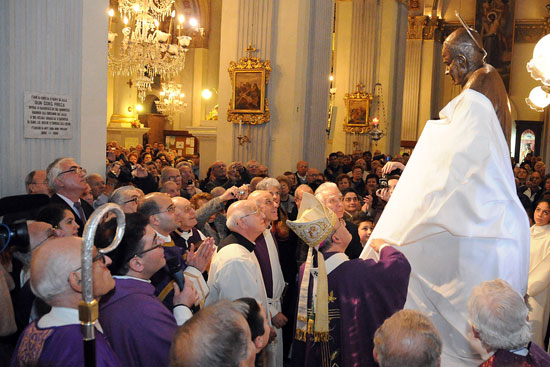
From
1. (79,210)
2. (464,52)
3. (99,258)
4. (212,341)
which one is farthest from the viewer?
(79,210)

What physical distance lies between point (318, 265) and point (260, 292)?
0.83 metres

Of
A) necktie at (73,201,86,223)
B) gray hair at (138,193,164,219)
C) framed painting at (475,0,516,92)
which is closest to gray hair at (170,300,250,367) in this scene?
gray hair at (138,193,164,219)

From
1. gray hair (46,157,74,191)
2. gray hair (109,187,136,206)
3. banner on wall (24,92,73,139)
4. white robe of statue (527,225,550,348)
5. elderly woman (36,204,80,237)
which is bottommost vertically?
white robe of statue (527,225,550,348)

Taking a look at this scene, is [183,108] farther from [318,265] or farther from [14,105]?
[318,265]

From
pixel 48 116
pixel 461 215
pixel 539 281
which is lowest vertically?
pixel 539 281

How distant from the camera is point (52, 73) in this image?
5.78 meters

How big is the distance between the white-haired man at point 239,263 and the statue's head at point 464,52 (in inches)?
71.6

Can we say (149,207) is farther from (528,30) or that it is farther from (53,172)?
(528,30)

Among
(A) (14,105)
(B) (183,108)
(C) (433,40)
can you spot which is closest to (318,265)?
(A) (14,105)

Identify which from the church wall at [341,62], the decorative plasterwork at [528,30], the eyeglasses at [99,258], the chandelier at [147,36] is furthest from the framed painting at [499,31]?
the eyeglasses at [99,258]

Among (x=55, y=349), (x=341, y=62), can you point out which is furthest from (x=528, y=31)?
(x=55, y=349)

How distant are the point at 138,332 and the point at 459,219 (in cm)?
206

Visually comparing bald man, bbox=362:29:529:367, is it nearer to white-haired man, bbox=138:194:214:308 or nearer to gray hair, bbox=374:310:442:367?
white-haired man, bbox=138:194:214:308

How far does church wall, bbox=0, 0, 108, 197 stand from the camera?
541 cm
